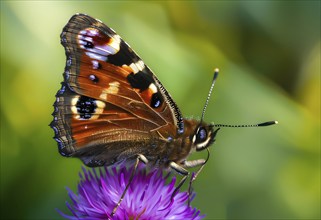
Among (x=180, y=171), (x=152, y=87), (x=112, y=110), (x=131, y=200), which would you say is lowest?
(x=131, y=200)

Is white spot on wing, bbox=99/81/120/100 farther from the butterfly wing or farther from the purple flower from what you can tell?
the purple flower

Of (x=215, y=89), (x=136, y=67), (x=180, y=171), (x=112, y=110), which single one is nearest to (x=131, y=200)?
(x=180, y=171)

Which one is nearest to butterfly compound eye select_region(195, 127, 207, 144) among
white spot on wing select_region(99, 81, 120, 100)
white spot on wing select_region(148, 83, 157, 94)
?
white spot on wing select_region(148, 83, 157, 94)

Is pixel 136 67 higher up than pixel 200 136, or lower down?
higher up

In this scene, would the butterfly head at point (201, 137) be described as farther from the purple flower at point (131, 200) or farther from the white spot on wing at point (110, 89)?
the white spot on wing at point (110, 89)

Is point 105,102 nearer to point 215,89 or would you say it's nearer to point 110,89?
point 110,89

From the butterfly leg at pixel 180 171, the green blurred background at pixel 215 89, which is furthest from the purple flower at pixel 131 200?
the green blurred background at pixel 215 89
